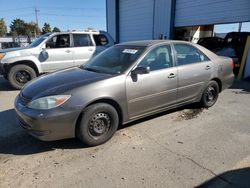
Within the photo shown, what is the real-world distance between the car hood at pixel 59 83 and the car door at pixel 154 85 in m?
0.51

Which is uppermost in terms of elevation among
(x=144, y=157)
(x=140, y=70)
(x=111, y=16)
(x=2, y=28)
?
(x=111, y=16)

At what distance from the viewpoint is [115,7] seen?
58.0ft

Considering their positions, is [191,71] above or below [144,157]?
above

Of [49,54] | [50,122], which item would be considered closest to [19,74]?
[49,54]

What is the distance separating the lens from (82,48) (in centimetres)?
818

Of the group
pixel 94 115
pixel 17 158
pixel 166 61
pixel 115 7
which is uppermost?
pixel 115 7

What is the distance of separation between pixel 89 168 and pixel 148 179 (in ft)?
2.58

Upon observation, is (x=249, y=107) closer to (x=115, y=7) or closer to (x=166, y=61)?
(x=166, y=61)

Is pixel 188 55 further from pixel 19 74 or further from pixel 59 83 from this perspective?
pixel 19 74

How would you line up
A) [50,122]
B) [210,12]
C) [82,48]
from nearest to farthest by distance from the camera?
[50,122] < [82,48] < [210,12]

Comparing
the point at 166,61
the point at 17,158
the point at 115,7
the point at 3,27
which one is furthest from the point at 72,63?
Answer: the point at 3,27

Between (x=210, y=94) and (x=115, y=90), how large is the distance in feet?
8.58

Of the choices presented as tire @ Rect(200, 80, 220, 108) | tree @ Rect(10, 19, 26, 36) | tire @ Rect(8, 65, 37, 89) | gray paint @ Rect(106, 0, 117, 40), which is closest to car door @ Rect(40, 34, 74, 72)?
tire @ Rect(8, 65, 37, 89)

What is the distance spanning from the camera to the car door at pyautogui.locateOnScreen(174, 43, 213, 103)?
14.6ft
